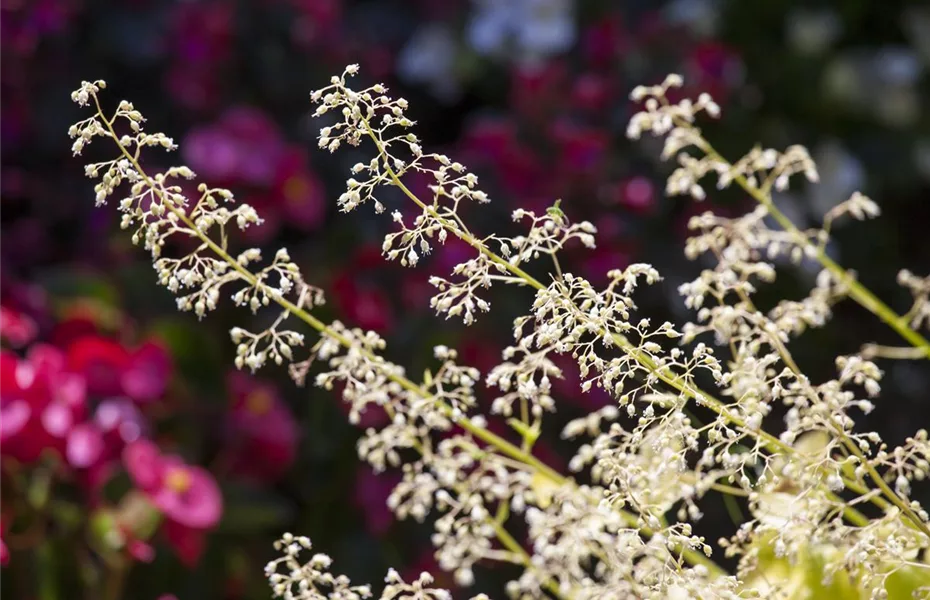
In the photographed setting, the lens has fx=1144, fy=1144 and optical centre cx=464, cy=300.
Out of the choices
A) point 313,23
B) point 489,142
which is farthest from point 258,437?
point 313,23

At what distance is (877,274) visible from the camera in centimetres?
146

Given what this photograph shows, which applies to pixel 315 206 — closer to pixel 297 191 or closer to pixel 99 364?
pixel 297 191

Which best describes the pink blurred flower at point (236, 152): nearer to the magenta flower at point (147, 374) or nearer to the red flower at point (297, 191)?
the red flower at point (297, 191)

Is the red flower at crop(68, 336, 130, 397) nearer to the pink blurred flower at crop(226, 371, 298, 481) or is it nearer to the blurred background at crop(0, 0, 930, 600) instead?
the blurred background at crop(0, 0, 930, 600)

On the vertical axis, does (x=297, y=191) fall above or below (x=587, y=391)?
above

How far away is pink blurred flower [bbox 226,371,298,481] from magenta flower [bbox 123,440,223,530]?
11 cm

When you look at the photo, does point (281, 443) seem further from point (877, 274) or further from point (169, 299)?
point (877, 274)

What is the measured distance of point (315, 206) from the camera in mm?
1110

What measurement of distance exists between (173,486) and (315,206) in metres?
0.36

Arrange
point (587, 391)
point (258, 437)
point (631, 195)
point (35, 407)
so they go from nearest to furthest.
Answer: point (587, 391), point (35, 407), point (258, 437), point (631, 195)

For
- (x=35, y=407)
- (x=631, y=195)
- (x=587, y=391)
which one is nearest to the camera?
(x=587, y=391)

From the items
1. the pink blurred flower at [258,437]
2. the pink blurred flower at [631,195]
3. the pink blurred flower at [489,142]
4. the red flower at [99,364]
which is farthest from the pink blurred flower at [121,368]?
the pink blurred flower at [631,195]

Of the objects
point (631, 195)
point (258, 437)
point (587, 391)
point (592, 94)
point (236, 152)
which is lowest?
point (587, 391)

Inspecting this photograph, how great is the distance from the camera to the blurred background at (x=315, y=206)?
0.83 metres
